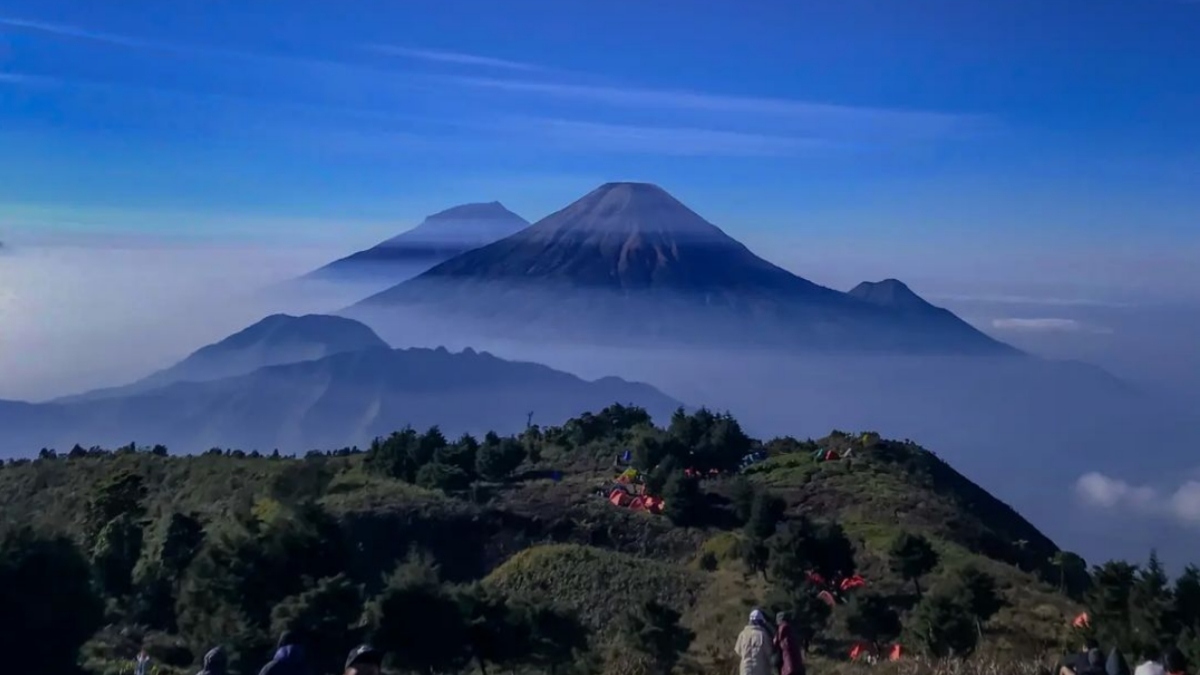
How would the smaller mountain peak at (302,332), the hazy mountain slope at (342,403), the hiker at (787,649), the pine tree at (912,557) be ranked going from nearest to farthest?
the hiker at (787,649)
the pine tree at (912,557)
the hazy mountain slope at (342,403)
the smaller mountain peak at (302,332)

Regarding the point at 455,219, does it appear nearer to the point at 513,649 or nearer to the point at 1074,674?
the point at 513,649

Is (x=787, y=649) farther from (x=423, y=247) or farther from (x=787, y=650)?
(x=423, y=247)

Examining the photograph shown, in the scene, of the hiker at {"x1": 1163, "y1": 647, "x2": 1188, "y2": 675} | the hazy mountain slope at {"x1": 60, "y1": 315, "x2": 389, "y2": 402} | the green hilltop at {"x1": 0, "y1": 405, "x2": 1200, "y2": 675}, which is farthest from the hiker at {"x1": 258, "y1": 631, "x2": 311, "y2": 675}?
the hazy mountain slope at {"x1": 60, "y1": 315, "x2": 389, "y2": 402}

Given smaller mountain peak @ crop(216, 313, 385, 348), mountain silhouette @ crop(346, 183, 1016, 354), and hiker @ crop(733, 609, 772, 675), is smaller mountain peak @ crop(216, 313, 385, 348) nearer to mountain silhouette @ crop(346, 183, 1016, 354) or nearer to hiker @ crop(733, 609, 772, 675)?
mountain silhouette @ crop(346, 183, 1016, 354)

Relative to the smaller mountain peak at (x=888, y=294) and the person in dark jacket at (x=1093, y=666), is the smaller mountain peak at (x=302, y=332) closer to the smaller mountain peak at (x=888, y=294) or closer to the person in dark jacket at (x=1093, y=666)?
the smaller mountain peak at (x=888, y=294)

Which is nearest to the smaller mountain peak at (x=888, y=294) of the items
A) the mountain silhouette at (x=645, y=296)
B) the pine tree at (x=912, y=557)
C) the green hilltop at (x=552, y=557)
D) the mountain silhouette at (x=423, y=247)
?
the mountain silhouette at (x=645, y=296)

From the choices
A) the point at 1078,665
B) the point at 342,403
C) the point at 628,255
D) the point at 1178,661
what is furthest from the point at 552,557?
the point at 628,255

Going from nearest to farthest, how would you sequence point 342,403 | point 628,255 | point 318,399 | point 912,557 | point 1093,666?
point 1093,666
point 912,557
point 342,403
point 318,399
point 628,255
